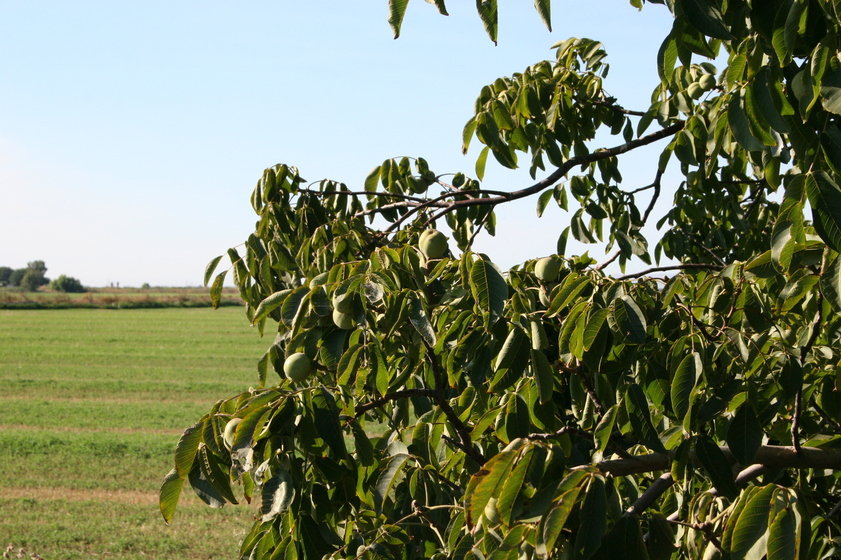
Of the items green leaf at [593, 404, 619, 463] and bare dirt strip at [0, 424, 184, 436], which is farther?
bare dirt strip at [0, 424, 184, 436]

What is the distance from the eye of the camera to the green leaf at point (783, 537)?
1.22 meters

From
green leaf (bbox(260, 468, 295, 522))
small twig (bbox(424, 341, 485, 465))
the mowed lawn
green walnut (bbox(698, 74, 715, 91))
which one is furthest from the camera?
the mowed lawn

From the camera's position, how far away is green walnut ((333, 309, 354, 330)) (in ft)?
5.28

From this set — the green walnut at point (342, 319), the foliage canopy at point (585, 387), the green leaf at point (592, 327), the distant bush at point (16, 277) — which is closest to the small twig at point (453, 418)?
the foliage canopy at point (585, 387)

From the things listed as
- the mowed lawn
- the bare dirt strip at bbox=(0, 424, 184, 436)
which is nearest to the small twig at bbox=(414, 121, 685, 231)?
the mowed lawn

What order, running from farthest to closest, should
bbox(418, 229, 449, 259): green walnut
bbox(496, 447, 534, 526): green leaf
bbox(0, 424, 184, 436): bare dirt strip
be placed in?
bbox(0, 424, 184, 436): bare dirt strip < bbox(418, 229, 449, 259): green walnut < bbox(496, 447, 534, 526): green leaf

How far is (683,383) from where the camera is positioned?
1.57 m

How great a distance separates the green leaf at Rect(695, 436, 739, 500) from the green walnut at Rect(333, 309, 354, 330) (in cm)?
68

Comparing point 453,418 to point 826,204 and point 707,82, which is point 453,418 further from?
point 707,82

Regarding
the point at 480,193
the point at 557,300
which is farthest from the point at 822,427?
the point at 480,193

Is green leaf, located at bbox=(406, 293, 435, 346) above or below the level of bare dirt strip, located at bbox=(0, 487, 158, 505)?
above

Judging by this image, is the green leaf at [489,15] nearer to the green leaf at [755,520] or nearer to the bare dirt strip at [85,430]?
the green leaf at [755,520]

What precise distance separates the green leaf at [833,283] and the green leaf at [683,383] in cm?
Result: 27

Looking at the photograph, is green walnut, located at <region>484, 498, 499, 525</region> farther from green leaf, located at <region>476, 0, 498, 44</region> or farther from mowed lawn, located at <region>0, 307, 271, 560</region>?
mowed lawn, located at <region>0, 307, 271, 560</region>
